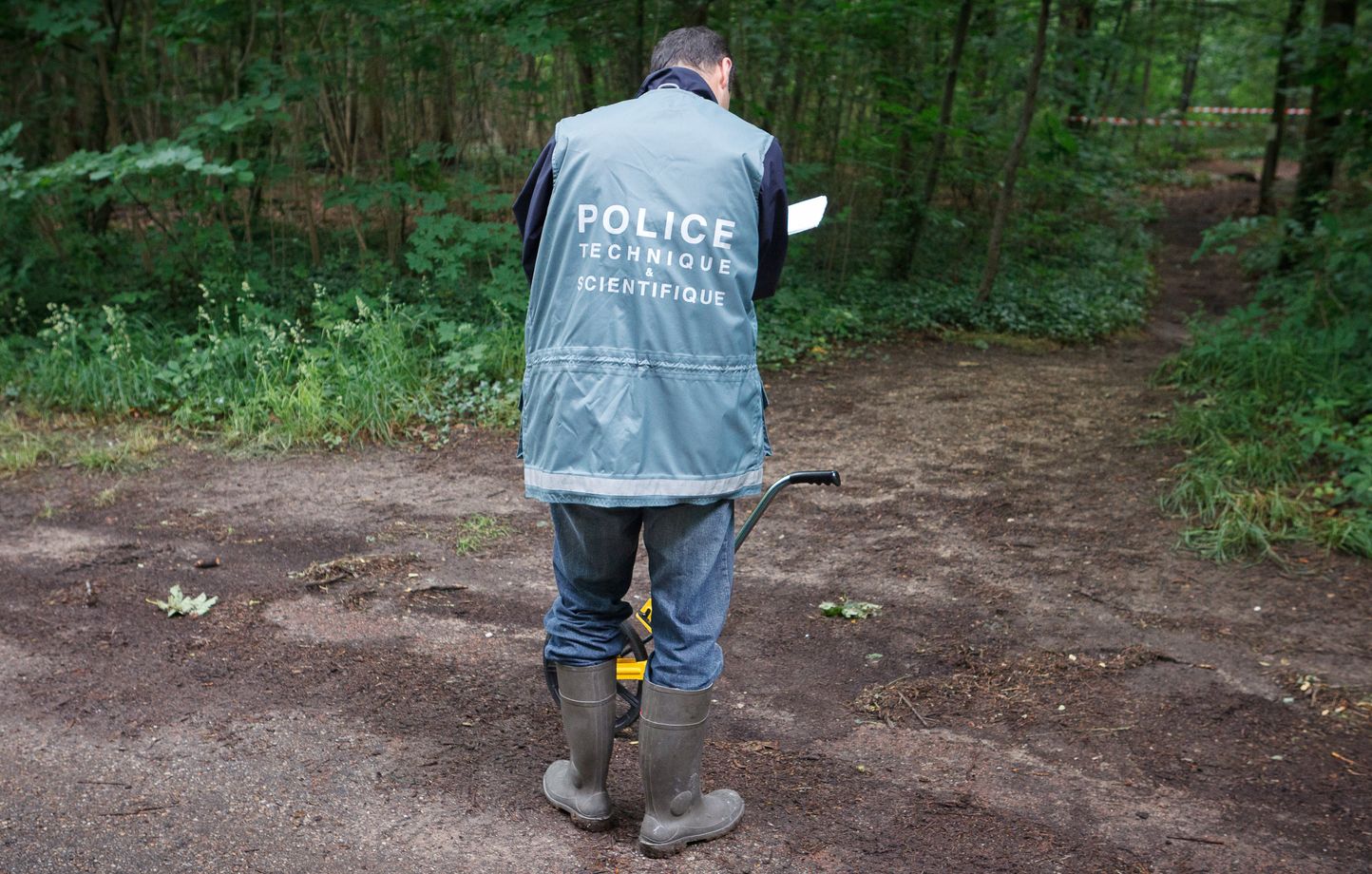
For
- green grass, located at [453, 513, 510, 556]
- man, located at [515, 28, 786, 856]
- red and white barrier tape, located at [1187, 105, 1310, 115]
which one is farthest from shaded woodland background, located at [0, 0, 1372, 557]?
red and white barrier tape, located at [1187, 105, 1310, 115]

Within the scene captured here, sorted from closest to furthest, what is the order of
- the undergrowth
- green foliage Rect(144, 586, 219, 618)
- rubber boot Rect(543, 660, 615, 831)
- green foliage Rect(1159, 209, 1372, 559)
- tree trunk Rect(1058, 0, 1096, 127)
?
rubber boot Rect(543, 660, 615, 831)
green foliage Rect(144, 586, 219, 618)
green foliage Rect(1159, 209, 1372, 559)
the undergrowth
tree trunk Rect(1058, 0, 1096, 127)

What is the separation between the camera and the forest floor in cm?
273

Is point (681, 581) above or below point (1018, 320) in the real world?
above

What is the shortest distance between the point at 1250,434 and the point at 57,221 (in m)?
8.55

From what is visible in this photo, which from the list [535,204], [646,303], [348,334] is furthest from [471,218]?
[646,303]

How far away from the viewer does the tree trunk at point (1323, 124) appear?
8.76 metres

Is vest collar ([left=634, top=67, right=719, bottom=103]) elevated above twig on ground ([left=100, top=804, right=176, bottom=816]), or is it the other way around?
vest collar ([left=634, top=67, right=719, bottom=103])

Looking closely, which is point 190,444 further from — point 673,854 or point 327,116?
point 673,854

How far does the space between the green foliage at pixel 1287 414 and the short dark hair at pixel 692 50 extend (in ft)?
11.8

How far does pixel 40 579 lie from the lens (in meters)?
4.39

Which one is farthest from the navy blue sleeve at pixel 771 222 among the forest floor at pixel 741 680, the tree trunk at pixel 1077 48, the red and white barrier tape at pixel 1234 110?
the red and white barrier tape at pixel 1234 110

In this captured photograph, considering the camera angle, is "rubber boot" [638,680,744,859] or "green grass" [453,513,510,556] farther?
"green grass" [453,513,510,556]

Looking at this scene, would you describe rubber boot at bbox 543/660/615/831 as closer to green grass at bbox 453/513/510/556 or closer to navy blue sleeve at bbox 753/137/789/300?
navy blue sleeve at bbox 753/137/789/300

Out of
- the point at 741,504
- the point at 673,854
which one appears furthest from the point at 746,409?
the point at 741,504
